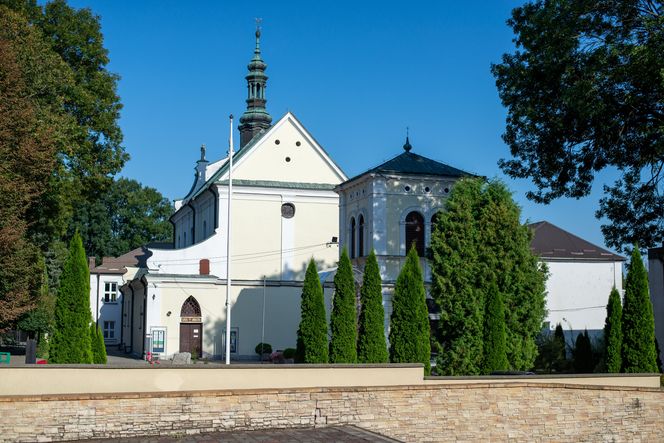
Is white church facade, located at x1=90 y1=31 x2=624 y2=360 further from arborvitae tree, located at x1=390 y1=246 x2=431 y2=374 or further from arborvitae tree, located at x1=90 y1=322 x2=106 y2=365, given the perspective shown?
arborvitae tree, located at x1=90 y1=322 x2=106 y2=365

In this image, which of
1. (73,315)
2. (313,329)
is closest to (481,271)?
(313,329)

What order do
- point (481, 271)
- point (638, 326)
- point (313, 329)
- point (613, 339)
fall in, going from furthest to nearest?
point (313, 329)
point (481, 271)
point (613, 339)
point (638, 326)

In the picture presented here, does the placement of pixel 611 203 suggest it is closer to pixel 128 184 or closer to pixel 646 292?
pixel 646 292

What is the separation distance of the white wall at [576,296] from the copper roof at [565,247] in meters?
0.40

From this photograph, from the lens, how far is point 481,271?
28000 mm

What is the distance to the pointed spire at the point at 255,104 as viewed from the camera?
59.1 metres

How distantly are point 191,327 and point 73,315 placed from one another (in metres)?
24.0

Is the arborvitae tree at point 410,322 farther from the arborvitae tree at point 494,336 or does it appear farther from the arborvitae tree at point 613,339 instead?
the arborvitae tree at point 613,339

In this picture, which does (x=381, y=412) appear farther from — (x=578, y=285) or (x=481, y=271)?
(x=578, y=285)

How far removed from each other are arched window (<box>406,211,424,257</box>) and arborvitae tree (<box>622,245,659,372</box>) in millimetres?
11449

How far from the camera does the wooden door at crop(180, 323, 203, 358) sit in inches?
1756

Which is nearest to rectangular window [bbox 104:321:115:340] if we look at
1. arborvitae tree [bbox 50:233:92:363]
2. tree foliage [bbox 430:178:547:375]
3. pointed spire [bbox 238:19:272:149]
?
pointed spire [bbox 238:19:272:149]

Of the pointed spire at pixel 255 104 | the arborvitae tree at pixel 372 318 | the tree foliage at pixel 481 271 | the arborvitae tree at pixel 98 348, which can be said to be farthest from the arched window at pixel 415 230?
the pointed spire at pixel 255 104

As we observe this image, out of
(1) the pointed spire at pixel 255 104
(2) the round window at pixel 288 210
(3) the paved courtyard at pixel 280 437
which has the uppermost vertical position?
(1) the pointed spire at pixel 255 104
